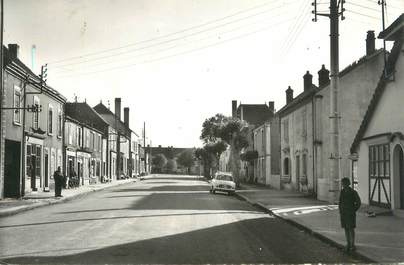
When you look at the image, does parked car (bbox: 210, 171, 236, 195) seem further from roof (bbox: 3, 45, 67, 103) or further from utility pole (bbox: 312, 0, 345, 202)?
utility pole (bbox: 312, 0, 345, 202)

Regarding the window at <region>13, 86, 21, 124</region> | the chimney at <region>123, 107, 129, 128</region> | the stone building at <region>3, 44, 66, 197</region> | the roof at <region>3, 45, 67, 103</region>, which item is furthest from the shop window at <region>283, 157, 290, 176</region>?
the chimney at <region>123, 107, 129, 128</region>

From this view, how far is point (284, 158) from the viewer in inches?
1639

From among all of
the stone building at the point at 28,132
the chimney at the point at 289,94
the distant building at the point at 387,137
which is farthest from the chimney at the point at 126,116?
the distant building at the point at 387,137

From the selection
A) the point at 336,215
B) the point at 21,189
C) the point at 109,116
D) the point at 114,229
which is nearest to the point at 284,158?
the point at 21,189

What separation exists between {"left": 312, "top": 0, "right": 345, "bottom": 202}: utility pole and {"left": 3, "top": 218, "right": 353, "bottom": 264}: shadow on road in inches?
112

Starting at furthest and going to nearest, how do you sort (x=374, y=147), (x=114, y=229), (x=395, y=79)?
(x=374, y=147) < (x=395, y=79) < (x=114, y=229)

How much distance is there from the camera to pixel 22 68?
96.9 ft

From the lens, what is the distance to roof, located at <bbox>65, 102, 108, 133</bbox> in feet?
224

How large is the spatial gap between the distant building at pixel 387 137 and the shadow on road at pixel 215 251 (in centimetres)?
606

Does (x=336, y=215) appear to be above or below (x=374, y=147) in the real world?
below

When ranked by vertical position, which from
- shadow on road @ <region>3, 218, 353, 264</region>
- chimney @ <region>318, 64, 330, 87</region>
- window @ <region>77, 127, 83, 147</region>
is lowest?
shadow on road @ <region>3, 218, 353, 264</region>

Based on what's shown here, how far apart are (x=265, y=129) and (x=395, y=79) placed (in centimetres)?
3356

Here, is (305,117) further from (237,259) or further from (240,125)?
(237,259)

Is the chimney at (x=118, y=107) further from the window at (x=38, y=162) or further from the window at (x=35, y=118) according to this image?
the window at (x=35, y=118)
